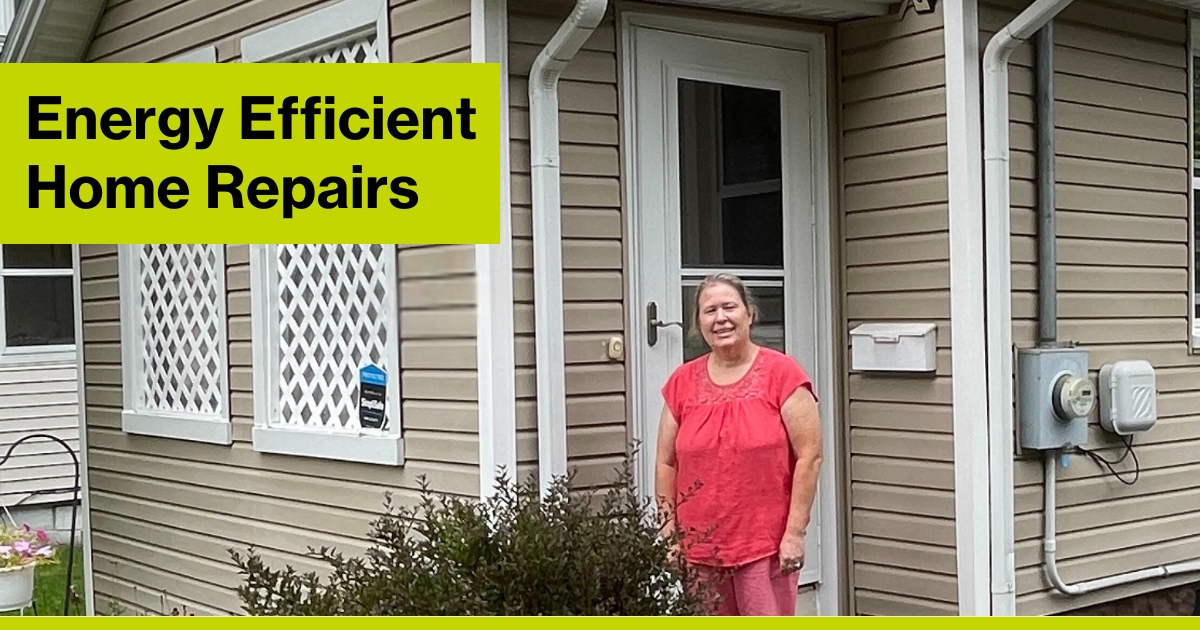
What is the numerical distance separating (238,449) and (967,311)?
121 inches

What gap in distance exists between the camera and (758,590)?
432cm

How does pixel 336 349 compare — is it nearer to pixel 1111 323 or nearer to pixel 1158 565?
pixel 1111 323

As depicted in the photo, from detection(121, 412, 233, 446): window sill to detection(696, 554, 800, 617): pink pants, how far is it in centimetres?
276

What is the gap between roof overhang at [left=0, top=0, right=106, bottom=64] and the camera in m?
7.33

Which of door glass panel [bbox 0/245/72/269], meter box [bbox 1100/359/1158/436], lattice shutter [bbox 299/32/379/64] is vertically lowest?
meter box [bbox 1100/359/1158/436]

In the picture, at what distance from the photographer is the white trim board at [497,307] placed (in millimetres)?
4703

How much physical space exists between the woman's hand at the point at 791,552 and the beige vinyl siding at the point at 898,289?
104cm

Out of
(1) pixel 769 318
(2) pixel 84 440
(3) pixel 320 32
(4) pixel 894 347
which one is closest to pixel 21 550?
(2) pixel 84 440

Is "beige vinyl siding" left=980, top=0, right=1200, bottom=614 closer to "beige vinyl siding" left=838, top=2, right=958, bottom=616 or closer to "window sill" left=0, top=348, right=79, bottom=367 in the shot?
"beige vinyl siding" left=838, top=2, right=958, bottom=616

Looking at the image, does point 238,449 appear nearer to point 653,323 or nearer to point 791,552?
point 653,323

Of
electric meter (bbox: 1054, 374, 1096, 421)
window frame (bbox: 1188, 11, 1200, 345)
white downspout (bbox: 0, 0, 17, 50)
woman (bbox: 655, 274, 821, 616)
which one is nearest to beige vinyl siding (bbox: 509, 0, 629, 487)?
woman (bbox: 655, 274, 821, 616)

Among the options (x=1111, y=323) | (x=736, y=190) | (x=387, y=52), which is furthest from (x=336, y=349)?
(x=1111, y=323)

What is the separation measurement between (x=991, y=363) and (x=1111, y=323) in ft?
2.70

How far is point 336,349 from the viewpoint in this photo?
5594mm
